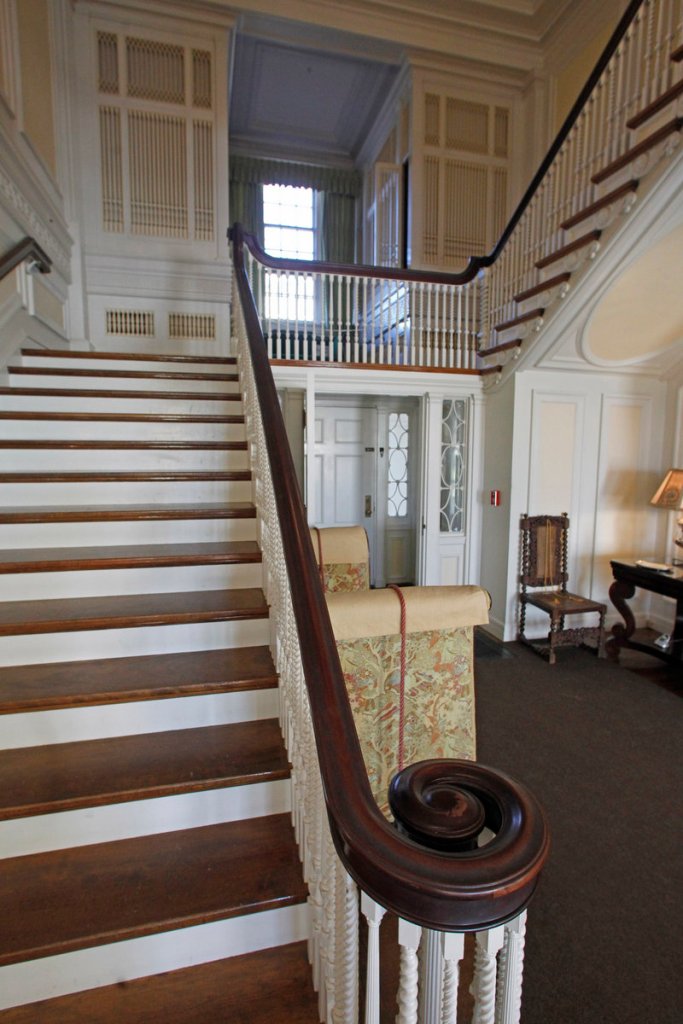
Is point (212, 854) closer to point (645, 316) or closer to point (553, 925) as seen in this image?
point (553, 925)

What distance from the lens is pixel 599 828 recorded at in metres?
2.17

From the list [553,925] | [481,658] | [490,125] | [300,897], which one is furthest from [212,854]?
[490,125]

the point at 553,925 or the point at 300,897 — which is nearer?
the point at 300,897

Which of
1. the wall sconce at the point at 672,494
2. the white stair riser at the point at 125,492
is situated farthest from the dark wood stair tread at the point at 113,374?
the wall sconce at the point at 672,494

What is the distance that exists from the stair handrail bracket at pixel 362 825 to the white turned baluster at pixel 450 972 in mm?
64

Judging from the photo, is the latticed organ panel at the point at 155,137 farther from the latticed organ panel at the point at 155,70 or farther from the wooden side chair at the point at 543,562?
the wooden side chair at the point at 543,562

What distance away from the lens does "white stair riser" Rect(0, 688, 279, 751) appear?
1578mm

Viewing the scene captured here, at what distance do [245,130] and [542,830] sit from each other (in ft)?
26.7

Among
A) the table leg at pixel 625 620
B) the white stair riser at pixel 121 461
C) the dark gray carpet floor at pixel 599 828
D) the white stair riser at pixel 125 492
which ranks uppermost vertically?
the white stair riser at pixel 121 461

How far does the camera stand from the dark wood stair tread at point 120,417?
262 centimetres

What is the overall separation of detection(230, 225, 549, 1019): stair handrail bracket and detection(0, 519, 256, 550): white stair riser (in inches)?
38.1

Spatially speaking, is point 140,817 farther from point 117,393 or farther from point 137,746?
point 117,393

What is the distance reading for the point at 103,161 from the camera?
476cm

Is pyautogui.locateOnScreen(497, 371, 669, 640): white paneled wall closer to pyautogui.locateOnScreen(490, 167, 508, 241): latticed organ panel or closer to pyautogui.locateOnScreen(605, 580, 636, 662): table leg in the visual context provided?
pyautogui.locateOnScreen(605, 580, 636, 662): table leg
